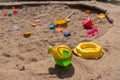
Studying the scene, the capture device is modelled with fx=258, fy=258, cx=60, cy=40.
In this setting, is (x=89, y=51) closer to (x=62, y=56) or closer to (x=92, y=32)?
(x=62, y=56)

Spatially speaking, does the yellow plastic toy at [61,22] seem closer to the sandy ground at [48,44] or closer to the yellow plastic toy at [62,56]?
the sandy ground at [48,44]

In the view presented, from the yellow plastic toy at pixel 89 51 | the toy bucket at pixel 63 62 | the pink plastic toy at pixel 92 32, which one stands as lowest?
the pink plastic toy at pixel 92 32

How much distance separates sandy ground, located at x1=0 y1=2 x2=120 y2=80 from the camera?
3.35 metres

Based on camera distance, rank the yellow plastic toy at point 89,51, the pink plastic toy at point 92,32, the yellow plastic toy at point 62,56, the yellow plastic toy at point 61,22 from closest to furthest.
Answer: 1. the yellow plastic toy at point 62,56
2. the yellow plastic toy at point 89,51
3. the pink plastic toy at point 92,32
4. the yellow plastic toy at point 61,22

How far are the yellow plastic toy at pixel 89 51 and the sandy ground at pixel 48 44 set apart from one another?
0.09 m

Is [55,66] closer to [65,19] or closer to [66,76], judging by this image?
[66,76]

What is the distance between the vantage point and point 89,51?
376cm

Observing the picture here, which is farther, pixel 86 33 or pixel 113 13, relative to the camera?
pixel 113 13

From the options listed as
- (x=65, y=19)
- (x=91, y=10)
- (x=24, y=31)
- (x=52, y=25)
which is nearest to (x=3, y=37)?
(x=24, y=31)

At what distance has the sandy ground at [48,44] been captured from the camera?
11.0 ft

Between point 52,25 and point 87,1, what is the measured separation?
73.0 inches

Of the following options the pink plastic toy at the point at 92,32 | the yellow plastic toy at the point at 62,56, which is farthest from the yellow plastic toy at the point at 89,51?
the pink plastic toy at the point at 92,32

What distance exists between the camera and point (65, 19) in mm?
5668

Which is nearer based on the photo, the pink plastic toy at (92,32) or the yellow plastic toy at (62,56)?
the yellow plastic toy at (62,56)
